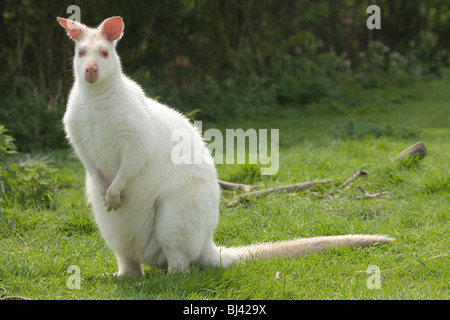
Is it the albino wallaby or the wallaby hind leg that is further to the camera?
the wallaby hind leg

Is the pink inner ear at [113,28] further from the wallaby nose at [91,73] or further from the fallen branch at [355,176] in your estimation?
the fallen branch at [355,176]

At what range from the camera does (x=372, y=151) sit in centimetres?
667

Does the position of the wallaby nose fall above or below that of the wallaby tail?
above

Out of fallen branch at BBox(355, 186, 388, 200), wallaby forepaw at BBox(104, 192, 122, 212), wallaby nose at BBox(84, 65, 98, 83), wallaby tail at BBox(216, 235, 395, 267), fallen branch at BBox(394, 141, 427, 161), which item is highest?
wallaby nose at BBox(84, 65, 98, 83)

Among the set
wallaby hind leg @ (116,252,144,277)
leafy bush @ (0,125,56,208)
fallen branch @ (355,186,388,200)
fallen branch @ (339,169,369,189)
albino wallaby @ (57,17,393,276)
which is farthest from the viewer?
fallen branch @ (339,169,369,189)

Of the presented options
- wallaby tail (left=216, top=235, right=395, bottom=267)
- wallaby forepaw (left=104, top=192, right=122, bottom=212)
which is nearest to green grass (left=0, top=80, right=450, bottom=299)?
wallaby tail (left=216, top=235, right=395, bottom=267)

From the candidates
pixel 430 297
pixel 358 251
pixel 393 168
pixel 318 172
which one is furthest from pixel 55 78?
pixel 430 297

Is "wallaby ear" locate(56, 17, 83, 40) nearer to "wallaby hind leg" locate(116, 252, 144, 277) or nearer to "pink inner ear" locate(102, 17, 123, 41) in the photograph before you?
"pink inner ear" locate(102, 17, 123, 41)

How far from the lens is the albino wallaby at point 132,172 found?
11.6 feet

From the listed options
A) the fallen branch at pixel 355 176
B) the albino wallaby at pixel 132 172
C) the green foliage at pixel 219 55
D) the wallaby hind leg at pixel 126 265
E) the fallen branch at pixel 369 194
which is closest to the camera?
the albino wallaby at pixel 132 172

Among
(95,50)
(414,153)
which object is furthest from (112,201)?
(414,153)

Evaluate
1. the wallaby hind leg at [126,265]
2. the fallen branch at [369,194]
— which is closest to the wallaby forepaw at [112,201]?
the wallaby hind leg at [126,265]

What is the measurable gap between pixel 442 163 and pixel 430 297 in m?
3.08

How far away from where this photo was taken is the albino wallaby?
11.6ft
